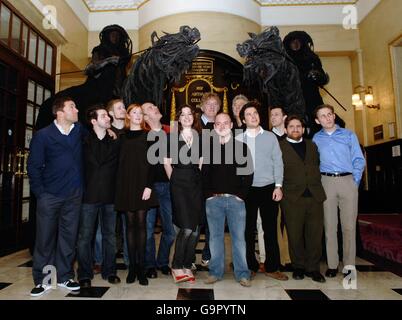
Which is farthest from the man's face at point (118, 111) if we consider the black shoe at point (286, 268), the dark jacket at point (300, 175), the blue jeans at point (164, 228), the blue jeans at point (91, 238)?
the black shoe at point (286, 268)

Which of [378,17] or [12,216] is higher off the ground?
[378,17]

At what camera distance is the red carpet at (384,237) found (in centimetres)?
302

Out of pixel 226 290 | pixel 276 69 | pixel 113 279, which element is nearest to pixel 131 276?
pixel 113 279

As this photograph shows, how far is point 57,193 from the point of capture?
84.8 inches

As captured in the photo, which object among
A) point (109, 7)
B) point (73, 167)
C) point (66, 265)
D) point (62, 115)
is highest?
point (109, 7)

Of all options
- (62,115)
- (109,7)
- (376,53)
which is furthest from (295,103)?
(109,7)

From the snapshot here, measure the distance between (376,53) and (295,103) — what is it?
3.58 meters

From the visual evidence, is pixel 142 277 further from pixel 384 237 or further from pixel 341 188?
pixel 384 237

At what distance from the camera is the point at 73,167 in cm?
223

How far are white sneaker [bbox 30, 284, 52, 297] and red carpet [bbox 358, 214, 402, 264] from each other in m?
2.99

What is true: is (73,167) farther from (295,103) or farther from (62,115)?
(295,103)

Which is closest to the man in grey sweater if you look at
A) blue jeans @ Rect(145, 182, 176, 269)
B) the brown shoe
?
the brown shoe

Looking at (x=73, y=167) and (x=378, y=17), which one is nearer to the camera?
(x=73, y=167)

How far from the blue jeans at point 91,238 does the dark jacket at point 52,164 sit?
0.69ft
